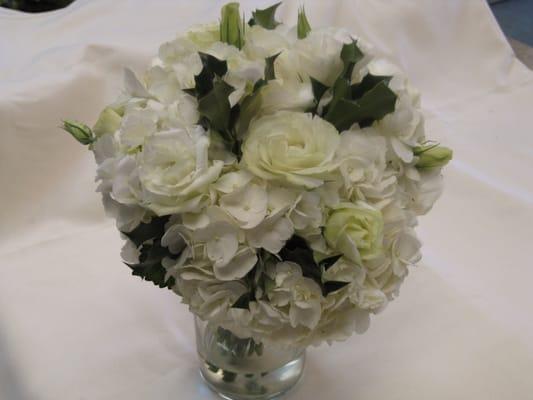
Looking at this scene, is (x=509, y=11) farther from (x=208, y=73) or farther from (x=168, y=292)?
(x=208, y=73)

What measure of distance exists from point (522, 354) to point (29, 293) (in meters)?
0.63


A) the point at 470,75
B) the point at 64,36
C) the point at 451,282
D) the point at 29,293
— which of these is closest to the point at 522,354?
the point at 451,282

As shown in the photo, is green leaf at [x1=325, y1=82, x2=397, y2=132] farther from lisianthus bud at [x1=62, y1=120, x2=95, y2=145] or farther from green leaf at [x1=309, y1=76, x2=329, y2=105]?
lisianthus bud at [x1=62, y1=120, x2=95, y2=145]

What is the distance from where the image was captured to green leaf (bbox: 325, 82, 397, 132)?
0.47 metres

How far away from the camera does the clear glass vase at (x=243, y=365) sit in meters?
0.64

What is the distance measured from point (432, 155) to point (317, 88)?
0.39ft

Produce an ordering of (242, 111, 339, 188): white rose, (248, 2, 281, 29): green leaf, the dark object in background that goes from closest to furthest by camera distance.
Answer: (242, 111, 339, 188): white rose < (248, 2, 281, 29): green leaf < the dark object in background

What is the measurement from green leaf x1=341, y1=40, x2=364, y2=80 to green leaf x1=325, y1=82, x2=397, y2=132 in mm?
27

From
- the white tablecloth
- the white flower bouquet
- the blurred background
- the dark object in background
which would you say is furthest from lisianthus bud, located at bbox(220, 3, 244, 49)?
the dark object in background

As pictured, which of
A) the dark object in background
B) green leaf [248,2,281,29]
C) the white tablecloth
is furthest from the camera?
the dark object in background

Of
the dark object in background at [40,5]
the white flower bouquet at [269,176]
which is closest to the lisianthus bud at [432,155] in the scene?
the white flower bouquet at [269,176]

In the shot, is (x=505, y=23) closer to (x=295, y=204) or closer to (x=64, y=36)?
(x=64, y=36)

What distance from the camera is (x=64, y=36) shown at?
3.79ft

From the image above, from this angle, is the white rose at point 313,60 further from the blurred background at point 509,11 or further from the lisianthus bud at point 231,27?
the blurred background at point 509,11
